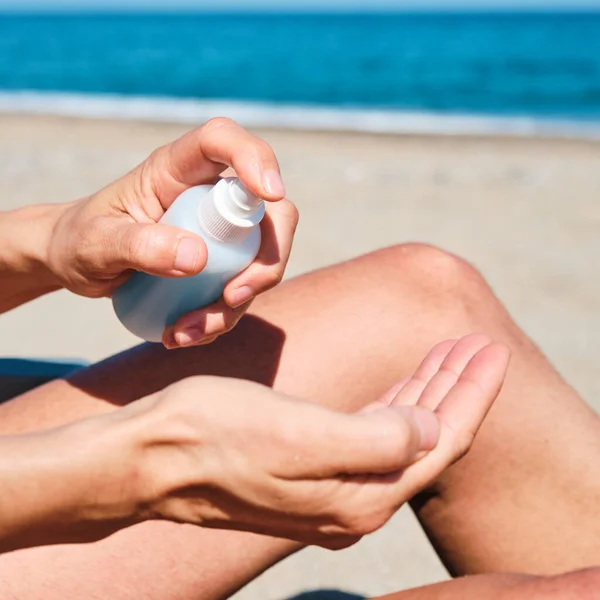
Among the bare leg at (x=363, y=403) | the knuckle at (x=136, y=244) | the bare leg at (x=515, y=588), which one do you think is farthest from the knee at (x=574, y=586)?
the knuckle at (x=136, y=244)

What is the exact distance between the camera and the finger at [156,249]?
873 millimetres

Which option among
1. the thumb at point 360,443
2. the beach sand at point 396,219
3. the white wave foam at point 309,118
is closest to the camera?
the thumb at point 360,443

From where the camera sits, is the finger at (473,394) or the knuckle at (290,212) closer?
the finger at (473,394)

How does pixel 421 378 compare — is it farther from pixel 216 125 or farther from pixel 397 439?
pixel 216 125

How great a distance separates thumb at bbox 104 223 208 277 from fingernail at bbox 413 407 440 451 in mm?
254

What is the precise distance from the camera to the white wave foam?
701 centimetres

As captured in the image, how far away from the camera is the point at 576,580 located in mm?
792

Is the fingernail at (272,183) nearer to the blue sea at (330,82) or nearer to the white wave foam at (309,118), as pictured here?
the white wave foam at (309,118)

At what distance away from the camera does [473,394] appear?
0.82m

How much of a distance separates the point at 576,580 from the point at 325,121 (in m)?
6.98

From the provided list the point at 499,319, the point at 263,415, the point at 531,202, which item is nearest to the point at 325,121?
the point at 531,202

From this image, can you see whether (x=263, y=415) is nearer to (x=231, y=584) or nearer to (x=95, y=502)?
(x=95, y=502)

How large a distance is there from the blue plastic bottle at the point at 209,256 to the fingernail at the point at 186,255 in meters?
0.03

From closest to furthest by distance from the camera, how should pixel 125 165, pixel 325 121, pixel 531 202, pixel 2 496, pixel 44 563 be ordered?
pixel 2 496
pixel 44 563
pixel 531 202
pixel 125 165
pixel 325 121
